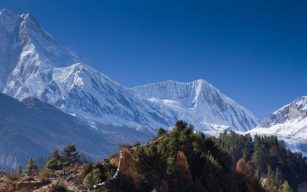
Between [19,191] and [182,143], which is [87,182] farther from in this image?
[182,143]

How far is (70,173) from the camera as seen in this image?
128 ft

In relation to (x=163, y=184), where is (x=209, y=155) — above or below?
above

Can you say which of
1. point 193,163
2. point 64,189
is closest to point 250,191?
point 193,163

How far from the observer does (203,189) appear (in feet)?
Result: 112

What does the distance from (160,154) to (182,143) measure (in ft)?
12.7

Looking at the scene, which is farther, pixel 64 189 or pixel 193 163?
pixel 193 163

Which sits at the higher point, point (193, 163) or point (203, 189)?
point (193, 163)

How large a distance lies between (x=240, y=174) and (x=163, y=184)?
26.4 feet

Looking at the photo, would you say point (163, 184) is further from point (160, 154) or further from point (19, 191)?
point (19, 191)

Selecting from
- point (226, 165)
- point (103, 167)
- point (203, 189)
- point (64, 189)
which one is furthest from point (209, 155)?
point (64, 189)

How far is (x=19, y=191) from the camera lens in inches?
1377

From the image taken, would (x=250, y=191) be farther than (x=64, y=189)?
Yes

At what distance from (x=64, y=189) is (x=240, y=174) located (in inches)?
481

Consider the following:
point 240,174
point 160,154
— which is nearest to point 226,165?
point 240,174
